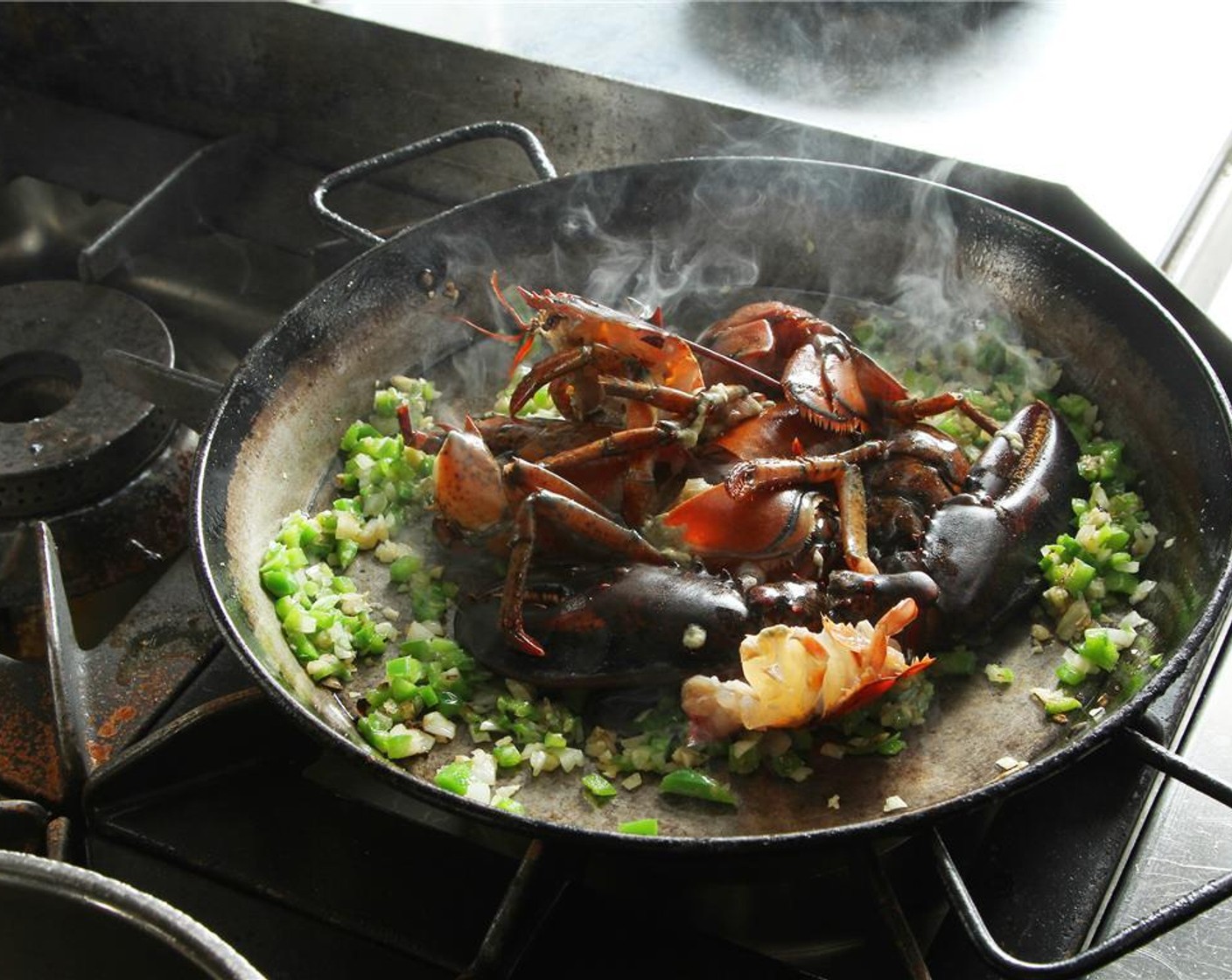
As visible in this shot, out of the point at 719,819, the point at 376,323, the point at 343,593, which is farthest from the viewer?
the point at 376,323

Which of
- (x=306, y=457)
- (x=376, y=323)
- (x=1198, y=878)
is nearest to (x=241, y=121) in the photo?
(x=376, y=323)

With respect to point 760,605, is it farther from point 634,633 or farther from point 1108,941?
point 1108,941

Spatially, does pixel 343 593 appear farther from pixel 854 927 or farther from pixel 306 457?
pixel 854 927

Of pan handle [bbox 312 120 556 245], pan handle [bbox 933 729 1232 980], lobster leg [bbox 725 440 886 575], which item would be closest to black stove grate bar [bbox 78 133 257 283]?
pan handle [bbox 312 120 556 245]

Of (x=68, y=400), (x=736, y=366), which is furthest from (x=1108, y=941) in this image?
(x=68, y=400)

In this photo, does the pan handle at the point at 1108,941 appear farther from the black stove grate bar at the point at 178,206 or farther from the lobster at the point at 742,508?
the black stove grate bar at the point at 178,206

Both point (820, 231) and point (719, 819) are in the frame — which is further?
point (820, 231)
